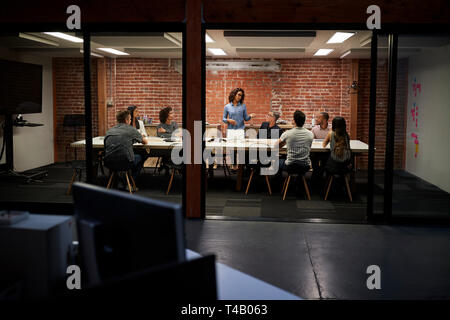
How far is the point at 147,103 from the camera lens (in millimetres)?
11039

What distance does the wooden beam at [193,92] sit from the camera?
5379 mm

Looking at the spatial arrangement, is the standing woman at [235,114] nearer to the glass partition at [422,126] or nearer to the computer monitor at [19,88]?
the glass partition at [422,126]

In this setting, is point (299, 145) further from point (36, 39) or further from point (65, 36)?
point (36, 39)

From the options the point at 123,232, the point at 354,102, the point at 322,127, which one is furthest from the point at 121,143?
the point at 354,102

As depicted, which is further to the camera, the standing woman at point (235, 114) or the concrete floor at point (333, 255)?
the standing woman at point (235, 114)

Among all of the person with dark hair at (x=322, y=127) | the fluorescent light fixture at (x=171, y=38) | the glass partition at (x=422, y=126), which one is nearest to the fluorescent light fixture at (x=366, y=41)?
the glass partition at (x=422, y=126)

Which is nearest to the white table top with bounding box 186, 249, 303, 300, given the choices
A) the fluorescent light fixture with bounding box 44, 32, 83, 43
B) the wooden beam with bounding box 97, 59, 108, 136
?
the fluorescent light fixture with bounding box 44, 32, 83, 43

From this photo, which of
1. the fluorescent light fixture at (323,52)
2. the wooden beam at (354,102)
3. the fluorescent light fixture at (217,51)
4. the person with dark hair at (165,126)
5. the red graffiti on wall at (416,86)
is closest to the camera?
the person with dark hair at (165,126)

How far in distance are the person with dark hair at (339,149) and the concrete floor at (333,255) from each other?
59.9 inches

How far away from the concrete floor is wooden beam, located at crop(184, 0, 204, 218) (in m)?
0.27

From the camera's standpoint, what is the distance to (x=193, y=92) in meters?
5.48

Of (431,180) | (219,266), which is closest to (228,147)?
(431,180)

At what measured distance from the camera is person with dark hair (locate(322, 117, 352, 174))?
21.9 feet
